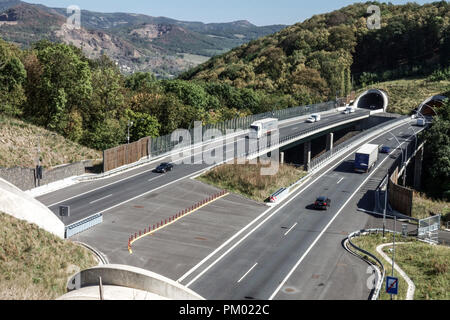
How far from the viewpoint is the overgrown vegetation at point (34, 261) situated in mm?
24938

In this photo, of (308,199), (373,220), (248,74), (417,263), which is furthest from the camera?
(248,74)

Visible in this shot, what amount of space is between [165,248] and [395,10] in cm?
19459

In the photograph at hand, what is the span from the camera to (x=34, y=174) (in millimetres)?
46125

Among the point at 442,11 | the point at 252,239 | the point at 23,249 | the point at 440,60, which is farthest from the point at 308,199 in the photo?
the point at 442,11

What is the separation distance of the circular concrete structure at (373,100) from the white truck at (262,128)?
183ft

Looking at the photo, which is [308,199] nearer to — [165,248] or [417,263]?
[417,263]

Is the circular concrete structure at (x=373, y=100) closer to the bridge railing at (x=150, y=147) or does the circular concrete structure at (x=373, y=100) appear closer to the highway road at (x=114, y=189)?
the bridge railing at (x=150, y=147)

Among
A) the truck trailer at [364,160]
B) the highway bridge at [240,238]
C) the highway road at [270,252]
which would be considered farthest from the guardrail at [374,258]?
the truck trailer at [364,160]

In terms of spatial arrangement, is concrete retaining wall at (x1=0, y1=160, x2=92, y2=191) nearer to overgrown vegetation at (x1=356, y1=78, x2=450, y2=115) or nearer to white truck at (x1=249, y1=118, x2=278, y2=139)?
white truck at (x1=249, y1=118, x2=278, y2=139)

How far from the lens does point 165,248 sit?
115ft

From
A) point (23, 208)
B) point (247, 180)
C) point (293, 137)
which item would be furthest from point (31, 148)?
point (293, 137)

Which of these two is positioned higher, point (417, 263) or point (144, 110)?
point (144, 110)

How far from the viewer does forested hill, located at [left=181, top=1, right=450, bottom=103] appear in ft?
450

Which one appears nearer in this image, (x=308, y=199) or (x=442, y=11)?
(x=308, y=199)
